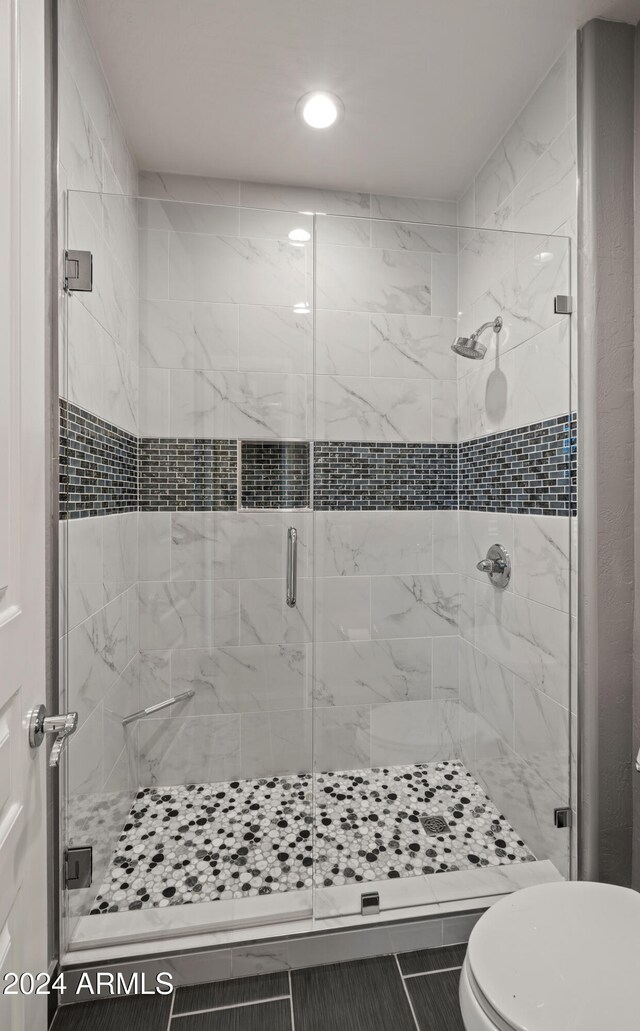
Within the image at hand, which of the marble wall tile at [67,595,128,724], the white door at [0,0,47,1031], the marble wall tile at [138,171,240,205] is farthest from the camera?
the marble wall tile at [138,171,240,205]

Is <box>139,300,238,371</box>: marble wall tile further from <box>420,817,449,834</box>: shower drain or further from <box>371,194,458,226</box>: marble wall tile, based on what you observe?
<box>420,817,449,834</box>: shower drain

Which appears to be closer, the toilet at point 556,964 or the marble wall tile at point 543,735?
the toilet at point 556,964

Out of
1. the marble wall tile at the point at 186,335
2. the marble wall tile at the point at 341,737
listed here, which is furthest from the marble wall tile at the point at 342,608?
the marble wall tile at the point at 186,335

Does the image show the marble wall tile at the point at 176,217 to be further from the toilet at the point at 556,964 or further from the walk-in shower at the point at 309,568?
the toilet at the point at 556,964

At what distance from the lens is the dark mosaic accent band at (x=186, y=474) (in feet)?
4.90

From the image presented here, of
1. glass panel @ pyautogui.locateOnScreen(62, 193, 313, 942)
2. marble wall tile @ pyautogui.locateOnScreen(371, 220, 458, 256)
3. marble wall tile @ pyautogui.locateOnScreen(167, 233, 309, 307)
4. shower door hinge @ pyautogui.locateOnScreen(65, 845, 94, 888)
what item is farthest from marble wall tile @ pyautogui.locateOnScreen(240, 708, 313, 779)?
marble wall tile @ pyautogui.locateOnScreen(371, 220, 458, 256)

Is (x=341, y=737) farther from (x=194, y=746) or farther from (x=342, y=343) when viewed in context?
(x=342, y=343)

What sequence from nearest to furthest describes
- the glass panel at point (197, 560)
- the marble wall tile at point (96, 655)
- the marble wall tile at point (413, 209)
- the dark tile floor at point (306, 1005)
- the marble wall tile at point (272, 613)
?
the dark tile floor at point (306, 1005) → the marble wall tile at point (96, 655) → the glass panel at point (197, 560) → the marble wall tile at point (272, 613) → the marble wall tile at point (413, 209)

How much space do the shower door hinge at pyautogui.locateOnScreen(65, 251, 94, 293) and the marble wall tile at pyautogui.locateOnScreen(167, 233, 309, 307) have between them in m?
0.25

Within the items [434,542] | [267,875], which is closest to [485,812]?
[267,875]

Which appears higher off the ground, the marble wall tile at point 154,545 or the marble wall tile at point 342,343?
the marble wall tile at point 342,343

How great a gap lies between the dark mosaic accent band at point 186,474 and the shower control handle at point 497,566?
90 cm

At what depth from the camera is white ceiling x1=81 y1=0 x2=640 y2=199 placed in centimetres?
135

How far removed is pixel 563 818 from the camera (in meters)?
1.46
